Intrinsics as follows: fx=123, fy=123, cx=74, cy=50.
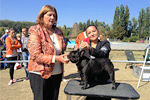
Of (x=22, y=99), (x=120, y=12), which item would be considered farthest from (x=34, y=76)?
(x=120, y=12)

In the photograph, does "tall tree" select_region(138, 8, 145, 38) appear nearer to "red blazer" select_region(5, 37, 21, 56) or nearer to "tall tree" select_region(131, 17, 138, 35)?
"tall tree" select_region(131, 17, 138, 35)

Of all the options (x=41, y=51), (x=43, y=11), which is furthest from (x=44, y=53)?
(x=43, y=11)

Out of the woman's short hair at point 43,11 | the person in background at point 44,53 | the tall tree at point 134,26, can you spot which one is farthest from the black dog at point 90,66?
the tall tree at point 134,26

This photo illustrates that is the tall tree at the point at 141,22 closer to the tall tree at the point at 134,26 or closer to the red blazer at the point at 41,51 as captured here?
the tall tree at the point at 134,26

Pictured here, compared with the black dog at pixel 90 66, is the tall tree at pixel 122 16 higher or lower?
higher

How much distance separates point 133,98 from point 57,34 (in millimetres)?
1398

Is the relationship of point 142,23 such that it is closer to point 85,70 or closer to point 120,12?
point 120,12

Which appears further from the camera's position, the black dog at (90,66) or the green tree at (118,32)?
the green tree at (118,32)

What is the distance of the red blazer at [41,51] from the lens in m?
1.48

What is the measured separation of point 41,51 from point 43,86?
1.67 feet

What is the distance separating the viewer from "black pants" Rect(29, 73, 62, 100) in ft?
5.47

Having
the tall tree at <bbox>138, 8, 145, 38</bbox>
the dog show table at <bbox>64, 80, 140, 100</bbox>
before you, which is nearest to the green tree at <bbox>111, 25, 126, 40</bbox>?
the tall tree at <bbox>138, 8, 145, 38</bbox>

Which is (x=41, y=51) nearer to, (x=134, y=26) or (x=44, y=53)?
(x=44, y=53)

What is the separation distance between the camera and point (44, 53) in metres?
1.56
